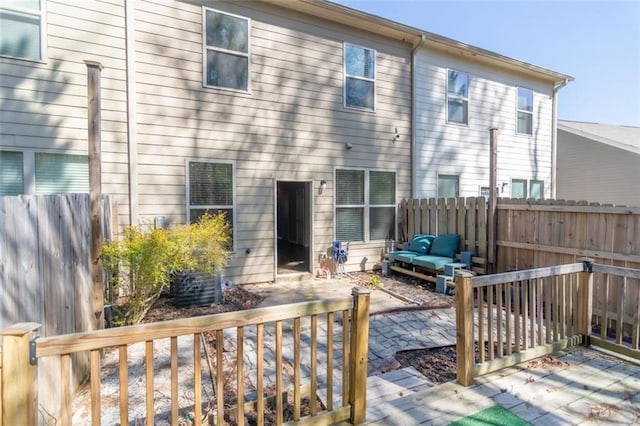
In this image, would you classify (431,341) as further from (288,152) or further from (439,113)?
(439,113)

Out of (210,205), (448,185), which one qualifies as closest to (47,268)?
(210,205)

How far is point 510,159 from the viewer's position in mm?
9938

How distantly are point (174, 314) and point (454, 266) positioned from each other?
184 inches

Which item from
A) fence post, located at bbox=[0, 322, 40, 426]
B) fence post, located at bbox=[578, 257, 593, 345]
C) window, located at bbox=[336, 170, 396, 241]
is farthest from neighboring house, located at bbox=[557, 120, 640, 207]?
fence post, located at bbox=[0, 322, 40, 426]

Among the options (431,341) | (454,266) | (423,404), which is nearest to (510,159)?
(454,266)

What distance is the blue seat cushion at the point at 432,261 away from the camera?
20.7 ft

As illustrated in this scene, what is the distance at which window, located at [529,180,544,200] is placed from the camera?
10492mm

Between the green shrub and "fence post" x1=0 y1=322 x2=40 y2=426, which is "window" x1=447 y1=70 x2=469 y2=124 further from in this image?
"fence post" x1=0 y1=322 x2=40 y2=426

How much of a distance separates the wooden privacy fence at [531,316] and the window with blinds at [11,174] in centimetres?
579

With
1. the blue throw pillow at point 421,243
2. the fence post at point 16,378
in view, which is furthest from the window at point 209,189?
the fence post at point 16,378

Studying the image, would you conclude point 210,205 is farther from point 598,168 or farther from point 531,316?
point 598,168

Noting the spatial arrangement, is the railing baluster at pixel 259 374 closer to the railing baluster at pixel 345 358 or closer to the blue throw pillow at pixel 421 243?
the railing baluster at pixel 345 358

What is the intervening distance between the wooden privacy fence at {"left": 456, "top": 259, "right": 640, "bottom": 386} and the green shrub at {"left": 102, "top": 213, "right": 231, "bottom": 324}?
3.21 meters

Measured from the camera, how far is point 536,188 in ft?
34.9
